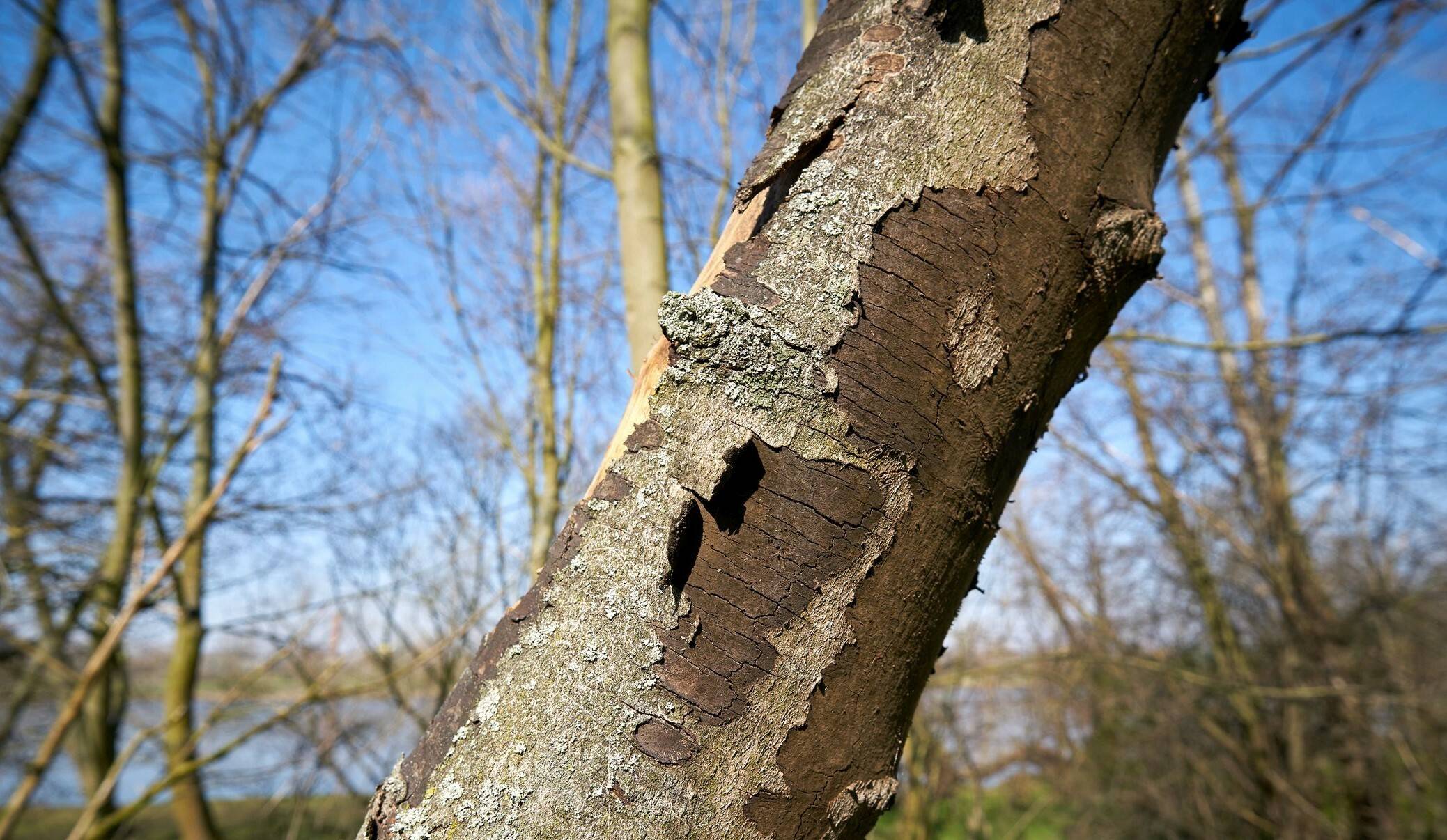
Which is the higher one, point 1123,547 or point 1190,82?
point 1123,547

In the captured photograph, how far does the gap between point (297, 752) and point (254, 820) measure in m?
2.36

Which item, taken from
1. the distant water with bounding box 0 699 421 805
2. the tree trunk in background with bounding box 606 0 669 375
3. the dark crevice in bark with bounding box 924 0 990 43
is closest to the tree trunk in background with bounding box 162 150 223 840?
the distant water with bounding box 0 699 421 805

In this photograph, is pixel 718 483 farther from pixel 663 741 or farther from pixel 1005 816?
pixel 1005 816

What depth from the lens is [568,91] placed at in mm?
3928

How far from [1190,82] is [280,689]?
5805 millimetres

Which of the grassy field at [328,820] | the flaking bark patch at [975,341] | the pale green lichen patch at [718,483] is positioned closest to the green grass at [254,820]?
the grassy field at [328,820]

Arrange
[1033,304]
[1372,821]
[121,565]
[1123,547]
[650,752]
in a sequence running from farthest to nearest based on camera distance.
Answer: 1. [1123,547]
2. [1372,821]
3. [121,565]
4. [1033,304]
5. [650,752]

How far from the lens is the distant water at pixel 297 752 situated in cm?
439

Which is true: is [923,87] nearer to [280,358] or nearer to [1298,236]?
[280,358]

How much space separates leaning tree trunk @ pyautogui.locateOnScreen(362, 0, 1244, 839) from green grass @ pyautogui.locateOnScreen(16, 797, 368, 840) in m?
4.50

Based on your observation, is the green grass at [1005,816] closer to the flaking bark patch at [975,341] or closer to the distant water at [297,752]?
the distant water at [297,752]

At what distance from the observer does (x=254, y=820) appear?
22.9 ft

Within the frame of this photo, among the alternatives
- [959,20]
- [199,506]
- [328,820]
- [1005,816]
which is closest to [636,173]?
[959,20]

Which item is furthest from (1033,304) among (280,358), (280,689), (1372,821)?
(1372,821)
